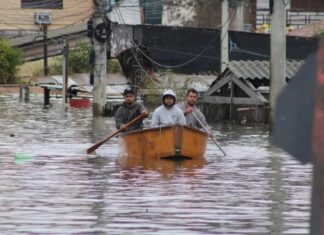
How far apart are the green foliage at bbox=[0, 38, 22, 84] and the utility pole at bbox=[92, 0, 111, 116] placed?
16.7 m

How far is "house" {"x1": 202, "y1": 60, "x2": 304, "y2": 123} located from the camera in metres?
34.2

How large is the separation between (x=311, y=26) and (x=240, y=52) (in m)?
10.2

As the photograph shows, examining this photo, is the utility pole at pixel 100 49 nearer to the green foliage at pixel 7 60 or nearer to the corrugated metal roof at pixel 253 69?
the corrugated metal roof at pixel 253 69

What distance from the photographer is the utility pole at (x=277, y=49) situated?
29625 mm

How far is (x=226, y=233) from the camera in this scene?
443 inches

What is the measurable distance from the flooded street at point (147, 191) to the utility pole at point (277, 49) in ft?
11.3

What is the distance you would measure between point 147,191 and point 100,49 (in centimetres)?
2160

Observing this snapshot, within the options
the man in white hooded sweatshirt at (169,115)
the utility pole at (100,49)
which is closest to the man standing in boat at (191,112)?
the man in white hooded sweatshirt at (169,115)

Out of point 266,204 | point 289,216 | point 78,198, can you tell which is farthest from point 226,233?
point 78,198

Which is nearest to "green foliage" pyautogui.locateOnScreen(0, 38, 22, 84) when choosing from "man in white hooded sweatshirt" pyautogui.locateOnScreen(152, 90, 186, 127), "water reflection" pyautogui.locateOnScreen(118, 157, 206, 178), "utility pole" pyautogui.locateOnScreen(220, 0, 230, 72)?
"utility pole" pyautogui.locateOnScreen(220, 0, 230, 72)

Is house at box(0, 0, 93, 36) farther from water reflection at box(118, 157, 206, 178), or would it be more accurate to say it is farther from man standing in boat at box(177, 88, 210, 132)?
water reflection at box(118, 157, 206, 178)

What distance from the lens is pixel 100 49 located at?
120 ft

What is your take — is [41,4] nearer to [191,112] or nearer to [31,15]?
[31,15]

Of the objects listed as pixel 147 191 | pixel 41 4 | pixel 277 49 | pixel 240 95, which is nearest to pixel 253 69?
pixel 240 95
